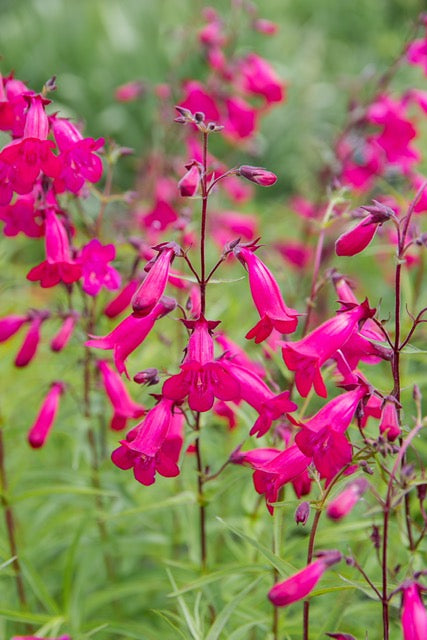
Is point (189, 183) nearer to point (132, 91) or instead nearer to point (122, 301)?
point (122, 301)

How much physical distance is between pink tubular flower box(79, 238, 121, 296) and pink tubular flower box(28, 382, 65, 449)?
57 centimetres

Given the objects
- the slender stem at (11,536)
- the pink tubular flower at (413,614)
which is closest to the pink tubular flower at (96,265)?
the slender stem at (11,536)

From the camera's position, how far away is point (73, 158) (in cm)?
221

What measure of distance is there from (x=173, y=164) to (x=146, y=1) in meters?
8.56

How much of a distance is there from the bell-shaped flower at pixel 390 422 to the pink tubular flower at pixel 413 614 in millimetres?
322

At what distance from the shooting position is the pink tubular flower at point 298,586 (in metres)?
1.72

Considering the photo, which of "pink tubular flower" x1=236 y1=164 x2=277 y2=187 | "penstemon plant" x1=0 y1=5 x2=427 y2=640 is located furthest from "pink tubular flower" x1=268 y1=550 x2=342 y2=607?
"pink tubular flower" x1=236 y1=164 x2=277 y2=187

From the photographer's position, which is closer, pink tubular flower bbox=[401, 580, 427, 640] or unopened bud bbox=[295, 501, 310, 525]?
pink tubular flower bbox=[401, 580, 427, 640]

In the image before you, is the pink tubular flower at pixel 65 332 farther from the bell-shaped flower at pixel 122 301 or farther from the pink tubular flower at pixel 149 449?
the pink tubular flower at pixel 149 449

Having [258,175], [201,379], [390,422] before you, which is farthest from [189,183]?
[390,422]

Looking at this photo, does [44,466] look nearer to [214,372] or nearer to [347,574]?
[347,574]

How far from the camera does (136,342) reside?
2066mm

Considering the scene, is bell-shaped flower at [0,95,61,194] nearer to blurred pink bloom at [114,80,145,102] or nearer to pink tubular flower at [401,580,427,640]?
pink tubular flower at [401,580,427,640]

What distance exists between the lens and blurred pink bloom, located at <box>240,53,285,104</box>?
4480 mm
